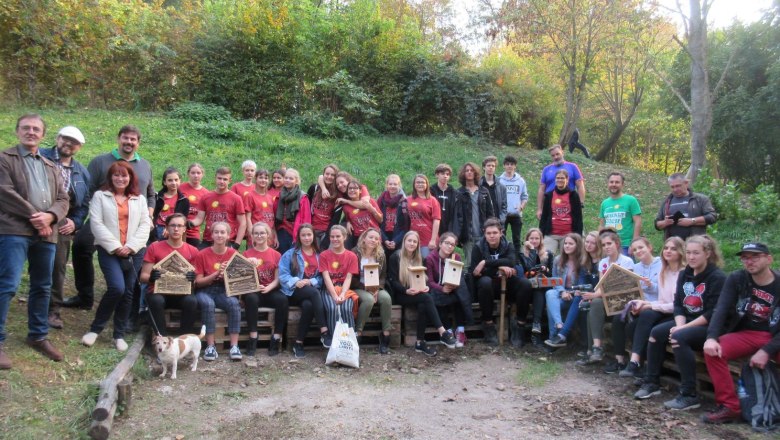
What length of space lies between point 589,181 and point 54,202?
1302 centimetres

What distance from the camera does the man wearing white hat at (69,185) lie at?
17.9ft

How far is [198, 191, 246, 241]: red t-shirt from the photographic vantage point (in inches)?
268

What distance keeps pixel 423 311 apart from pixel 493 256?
113 centimetres

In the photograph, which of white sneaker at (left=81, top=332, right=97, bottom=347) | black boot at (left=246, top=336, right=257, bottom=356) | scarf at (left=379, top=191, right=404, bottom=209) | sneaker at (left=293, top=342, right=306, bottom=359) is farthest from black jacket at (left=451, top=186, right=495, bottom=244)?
white sneaker at (left=81, top=332, right=97, bottom=347)

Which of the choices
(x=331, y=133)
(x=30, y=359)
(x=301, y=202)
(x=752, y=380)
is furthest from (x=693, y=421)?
(x=331, y=133)

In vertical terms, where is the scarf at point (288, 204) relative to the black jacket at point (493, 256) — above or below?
above

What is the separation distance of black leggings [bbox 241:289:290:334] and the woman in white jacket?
1171 millimetres

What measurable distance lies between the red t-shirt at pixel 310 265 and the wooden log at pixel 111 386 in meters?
1.88

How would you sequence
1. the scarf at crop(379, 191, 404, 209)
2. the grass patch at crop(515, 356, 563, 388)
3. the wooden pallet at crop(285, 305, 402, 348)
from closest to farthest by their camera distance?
1. the grass patch at crop(515, 356, 563, 388)
2. the wooden pallet at crop(285, 305, 402, 348)
3. the scarf at crop(379, 191, 404, 209)

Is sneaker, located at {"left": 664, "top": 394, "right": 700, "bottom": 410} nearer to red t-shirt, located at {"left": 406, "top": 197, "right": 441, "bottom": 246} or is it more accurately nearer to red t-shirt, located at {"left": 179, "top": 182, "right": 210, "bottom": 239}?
red t-shirt, located at {"left": 406, "top": 197, "right": 441, "bottom": 246}

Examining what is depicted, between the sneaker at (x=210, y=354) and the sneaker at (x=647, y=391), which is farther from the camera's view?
the sneaker at (x=210, y=354)

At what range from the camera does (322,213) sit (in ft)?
23.9

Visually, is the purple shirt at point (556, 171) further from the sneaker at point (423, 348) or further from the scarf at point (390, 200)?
the sneaker at point (423, 348)

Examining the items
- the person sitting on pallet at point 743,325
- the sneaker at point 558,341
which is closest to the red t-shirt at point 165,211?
the sneaker at point 558,341
